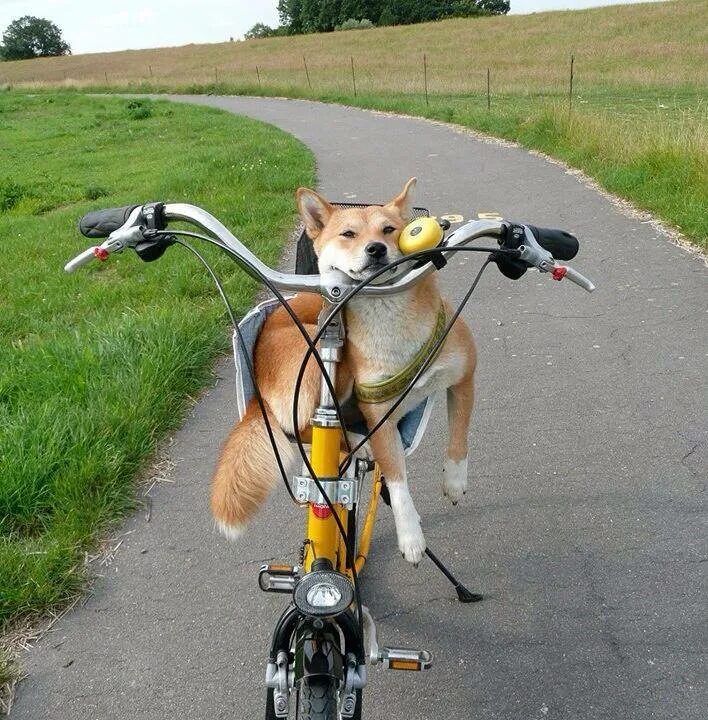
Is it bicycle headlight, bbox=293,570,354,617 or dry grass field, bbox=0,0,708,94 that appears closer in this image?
bicycle headlight, bbox=293,570,354,617

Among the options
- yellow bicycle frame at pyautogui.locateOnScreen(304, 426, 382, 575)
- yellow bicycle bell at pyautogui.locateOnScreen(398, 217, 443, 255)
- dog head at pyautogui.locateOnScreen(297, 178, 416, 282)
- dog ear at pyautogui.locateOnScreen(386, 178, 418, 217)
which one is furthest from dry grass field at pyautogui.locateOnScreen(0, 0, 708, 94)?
yellow bicycle frame at pyautogui.locateOnScreen(304, 426, 382, 575)

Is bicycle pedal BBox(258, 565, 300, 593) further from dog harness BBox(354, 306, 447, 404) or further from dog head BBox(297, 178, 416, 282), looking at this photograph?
dog head BBox(297, 178, 416, 282)

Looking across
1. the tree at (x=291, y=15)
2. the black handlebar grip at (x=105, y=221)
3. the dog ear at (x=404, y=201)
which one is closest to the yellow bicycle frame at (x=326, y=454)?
the black handlebar grip at (x=105, y=221)

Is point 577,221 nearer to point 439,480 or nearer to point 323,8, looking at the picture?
point 439,480

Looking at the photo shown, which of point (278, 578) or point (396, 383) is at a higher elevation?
point (396, 383)

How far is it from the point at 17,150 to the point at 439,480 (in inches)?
641

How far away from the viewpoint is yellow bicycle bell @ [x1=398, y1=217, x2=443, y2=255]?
4.90 ft

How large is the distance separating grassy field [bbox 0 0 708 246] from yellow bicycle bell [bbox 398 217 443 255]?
5599 mm

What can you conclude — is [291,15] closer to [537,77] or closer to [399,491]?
[537,77]

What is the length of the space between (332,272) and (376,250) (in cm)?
21

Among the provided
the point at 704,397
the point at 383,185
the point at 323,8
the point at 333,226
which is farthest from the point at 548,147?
the point at 323,8

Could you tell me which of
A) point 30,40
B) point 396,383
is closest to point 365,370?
point 396,383

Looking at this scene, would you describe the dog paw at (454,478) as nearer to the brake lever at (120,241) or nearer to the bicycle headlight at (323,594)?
Answer: the bicycle headlight at (323,594)

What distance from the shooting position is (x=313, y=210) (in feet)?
6.99
